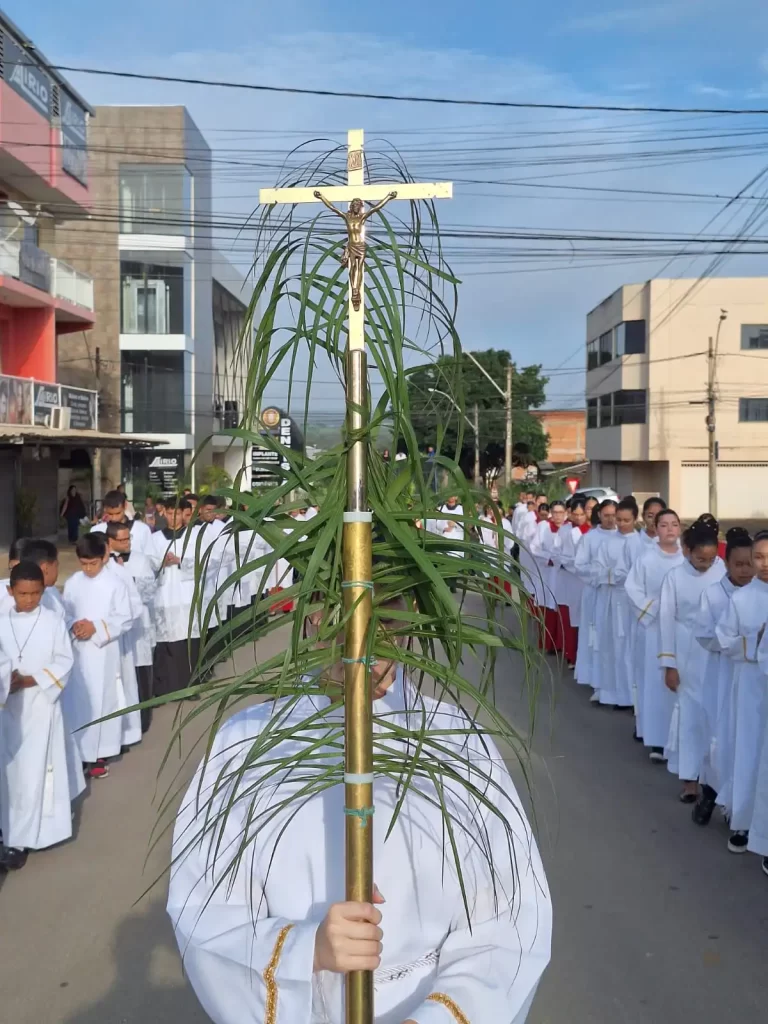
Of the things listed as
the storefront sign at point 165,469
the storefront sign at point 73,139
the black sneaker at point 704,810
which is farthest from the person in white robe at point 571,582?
the storefront sign at point 165,469

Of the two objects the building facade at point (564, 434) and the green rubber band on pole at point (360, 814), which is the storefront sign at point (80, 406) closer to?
the green rubber band on pole at point (360, 814)

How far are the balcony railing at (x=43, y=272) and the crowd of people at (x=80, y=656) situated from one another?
40.7ft

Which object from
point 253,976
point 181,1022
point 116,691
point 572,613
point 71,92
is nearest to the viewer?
point 253,976

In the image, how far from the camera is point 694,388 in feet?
142

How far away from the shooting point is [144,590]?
9.30 m

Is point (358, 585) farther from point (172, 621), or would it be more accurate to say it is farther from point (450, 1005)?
point (172, 621)

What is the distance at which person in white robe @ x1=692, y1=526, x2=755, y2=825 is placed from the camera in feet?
21.2

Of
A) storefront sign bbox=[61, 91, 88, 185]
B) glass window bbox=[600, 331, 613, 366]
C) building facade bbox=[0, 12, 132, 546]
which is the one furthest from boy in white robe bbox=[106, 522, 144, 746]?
glass window bbox=[600, 331, 613, 366]

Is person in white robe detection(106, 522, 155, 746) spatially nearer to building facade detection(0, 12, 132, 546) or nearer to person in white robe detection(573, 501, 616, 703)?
person in white robe detection(573, 501, 616, 703)

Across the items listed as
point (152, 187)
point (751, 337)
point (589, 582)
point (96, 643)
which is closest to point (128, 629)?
point (96, 643)

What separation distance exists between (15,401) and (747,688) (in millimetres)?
18550

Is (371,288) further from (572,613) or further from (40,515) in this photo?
(40,515)

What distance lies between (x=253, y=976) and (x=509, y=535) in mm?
937

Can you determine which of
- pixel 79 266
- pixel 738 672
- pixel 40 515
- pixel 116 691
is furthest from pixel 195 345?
pixel 738 672
